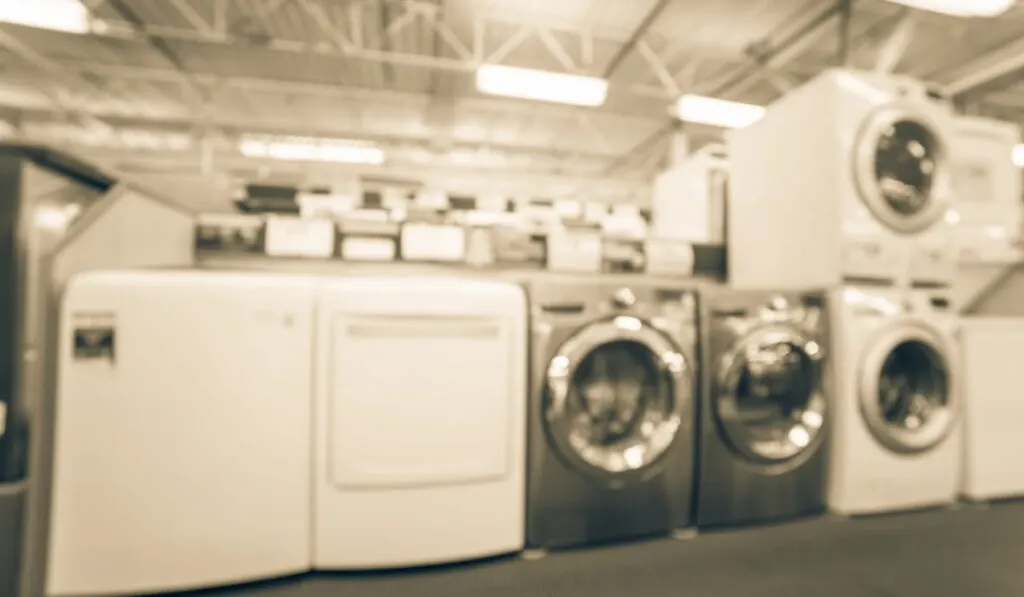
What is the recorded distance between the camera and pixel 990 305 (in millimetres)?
2432

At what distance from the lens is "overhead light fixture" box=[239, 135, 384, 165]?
21.6 feet

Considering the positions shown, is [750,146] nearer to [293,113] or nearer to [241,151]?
[293,113]

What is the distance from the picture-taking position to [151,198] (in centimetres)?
175

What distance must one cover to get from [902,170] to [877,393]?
96 centimetres

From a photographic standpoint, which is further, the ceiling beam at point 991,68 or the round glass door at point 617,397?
the ceiling beam at point 991,68

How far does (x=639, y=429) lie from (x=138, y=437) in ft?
4.42

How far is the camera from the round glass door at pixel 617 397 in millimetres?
1428

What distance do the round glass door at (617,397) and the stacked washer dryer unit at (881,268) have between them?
0.73m

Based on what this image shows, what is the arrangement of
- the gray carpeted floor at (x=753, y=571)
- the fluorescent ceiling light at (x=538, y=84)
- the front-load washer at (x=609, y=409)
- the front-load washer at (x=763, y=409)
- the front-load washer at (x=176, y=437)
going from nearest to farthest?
the front-load washer at (x=176, y=437) → the gray carpeted floor at (x=753, y=571) → the front-load washer at (x=609, y=409) → the front-load washer at (x=763, y=409) → the fluorescent ceiling light at (x=538, y=84)

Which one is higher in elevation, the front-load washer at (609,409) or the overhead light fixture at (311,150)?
the overhead light fixture at (311,150)

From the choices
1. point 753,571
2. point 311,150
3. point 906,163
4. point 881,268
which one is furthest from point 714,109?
point 311,150

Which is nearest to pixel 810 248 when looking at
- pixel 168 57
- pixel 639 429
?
pixel 639 429

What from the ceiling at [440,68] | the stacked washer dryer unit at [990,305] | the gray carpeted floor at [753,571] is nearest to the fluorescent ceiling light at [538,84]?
the ceiling at [440,68]

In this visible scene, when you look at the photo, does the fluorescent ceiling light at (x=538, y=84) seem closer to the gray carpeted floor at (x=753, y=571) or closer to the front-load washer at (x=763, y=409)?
the front-load washer at (x=763, y=409)
